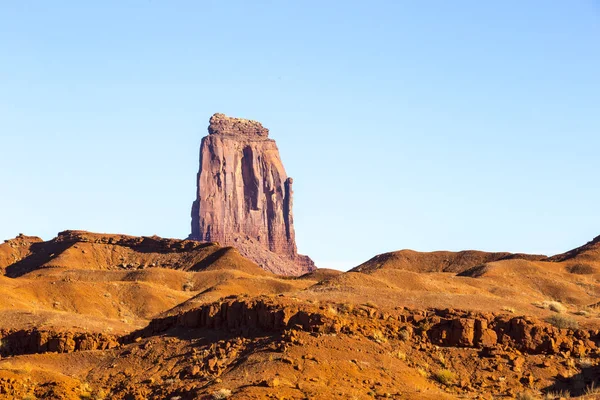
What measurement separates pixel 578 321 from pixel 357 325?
27.8ft

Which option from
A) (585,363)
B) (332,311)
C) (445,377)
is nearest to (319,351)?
(332,311)

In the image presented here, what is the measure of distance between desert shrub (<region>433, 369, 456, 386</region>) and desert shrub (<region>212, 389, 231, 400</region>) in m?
6.99

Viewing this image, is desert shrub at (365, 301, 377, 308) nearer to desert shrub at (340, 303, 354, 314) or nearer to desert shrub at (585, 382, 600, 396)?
desert shrub at (340, 303, 354, 314)

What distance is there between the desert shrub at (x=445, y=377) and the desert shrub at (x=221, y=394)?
6.99m

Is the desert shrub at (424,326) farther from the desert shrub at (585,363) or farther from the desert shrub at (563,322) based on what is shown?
the desert shrub at (585,363)

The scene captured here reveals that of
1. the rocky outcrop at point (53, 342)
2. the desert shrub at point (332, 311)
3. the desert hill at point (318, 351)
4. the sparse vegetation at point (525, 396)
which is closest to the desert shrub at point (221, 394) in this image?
the desert hill at point (318, 351)

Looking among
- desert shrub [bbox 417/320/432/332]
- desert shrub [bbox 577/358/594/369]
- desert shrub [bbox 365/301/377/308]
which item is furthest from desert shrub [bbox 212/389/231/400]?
desert shrub [bbox 577/358/594/369]

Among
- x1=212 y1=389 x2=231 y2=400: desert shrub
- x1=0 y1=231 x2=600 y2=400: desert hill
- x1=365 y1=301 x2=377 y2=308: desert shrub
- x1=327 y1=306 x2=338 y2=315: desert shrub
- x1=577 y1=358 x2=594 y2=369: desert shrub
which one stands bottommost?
x1=212 y1=389 x2=231 y2=400: desert shrub

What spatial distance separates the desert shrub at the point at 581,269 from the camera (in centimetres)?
9061

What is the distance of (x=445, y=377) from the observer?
107 feet

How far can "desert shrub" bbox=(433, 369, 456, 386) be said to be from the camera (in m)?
32.4

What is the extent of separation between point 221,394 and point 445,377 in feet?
24.2

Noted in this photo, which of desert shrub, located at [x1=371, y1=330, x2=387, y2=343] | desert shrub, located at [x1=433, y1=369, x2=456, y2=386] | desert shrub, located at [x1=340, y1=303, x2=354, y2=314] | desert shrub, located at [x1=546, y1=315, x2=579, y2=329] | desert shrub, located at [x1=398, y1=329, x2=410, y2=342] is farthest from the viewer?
desert shrub, located at [x1=340, y1=303, x2=354, y2=314]

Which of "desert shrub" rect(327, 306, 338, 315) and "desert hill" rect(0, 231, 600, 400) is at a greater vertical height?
"desert shrub" rect(327, 306, 338, 315)
